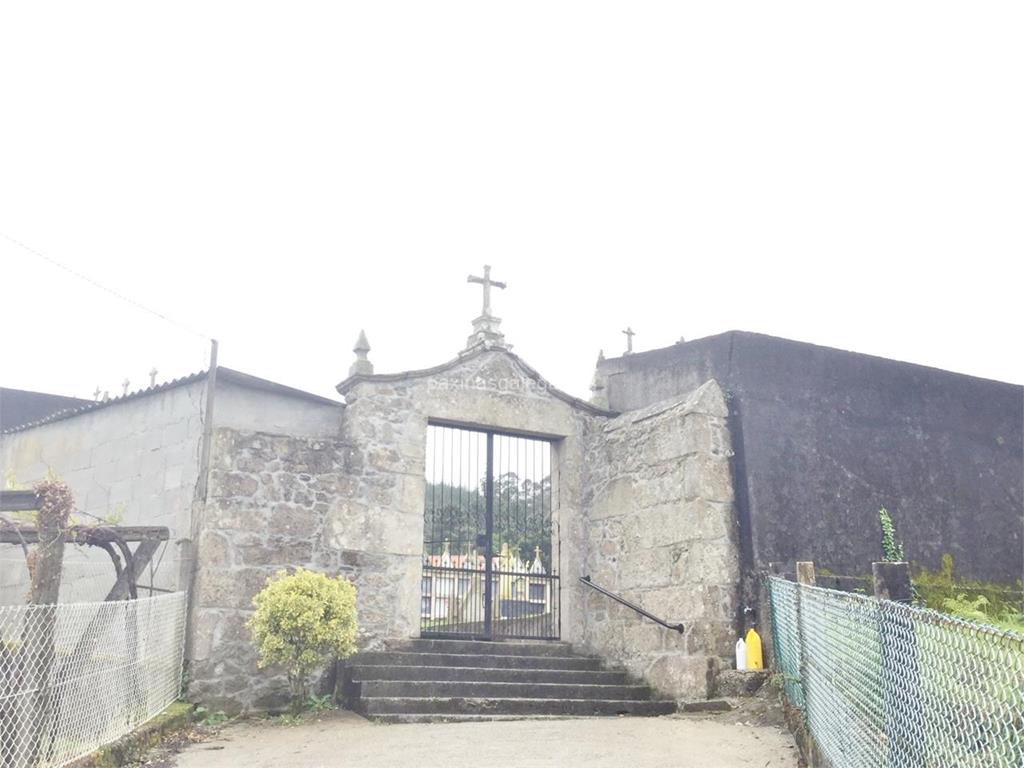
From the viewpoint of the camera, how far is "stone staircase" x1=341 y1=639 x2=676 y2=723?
812 cm

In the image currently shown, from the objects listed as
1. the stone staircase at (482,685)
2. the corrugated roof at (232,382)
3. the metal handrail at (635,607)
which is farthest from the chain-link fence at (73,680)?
the metal handrail at (635,607)

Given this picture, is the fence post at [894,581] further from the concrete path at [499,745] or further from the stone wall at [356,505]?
the stone wall at [356,505]

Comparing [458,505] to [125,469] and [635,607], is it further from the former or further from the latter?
[125,469]

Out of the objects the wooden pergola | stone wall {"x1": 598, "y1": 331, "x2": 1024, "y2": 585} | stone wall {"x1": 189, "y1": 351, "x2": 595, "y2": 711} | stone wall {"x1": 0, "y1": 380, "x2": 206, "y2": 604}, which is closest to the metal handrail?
stone wall {"x1": 189, "y1": 351, "x2": 595, "y2": 711}

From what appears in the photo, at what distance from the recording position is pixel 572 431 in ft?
35.7

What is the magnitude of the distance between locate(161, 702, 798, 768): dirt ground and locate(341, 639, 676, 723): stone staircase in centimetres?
31

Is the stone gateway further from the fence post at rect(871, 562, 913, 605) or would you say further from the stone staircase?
the fence post at rect(871, 562, 913, 605)

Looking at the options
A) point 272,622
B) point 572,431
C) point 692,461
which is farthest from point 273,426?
point 692,461

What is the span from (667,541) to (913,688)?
5823 mm

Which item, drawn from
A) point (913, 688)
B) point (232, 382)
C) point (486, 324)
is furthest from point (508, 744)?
point (486, 324)

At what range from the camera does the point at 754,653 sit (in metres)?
8.70

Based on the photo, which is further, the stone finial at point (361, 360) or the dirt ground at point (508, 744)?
the stone finial at point (361, 360)

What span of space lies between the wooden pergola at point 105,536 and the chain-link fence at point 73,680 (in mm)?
606

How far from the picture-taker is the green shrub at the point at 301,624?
26.0ft
